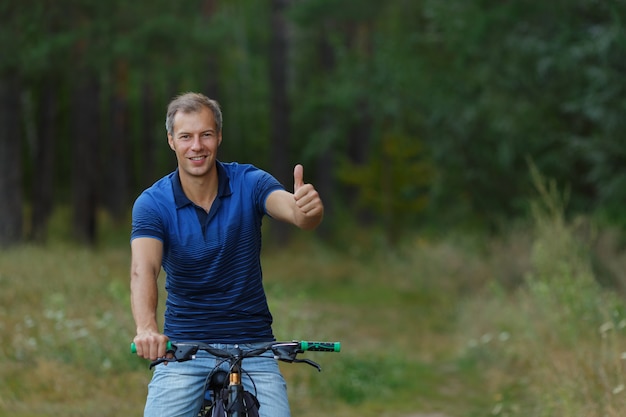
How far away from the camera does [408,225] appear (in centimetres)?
3009

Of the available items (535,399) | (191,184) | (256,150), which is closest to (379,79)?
(535,399)

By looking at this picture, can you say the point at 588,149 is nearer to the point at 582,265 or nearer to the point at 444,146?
the point at 582,265

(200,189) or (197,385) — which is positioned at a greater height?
(200,189)

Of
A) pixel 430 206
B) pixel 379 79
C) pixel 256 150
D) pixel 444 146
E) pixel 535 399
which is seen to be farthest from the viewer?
pixel 256 150

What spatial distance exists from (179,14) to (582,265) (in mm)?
12184

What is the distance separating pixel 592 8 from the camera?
1444 cm

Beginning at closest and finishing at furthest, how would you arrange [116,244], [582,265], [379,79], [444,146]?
[582,265] → [444,146] → [379,79] → [116,244]

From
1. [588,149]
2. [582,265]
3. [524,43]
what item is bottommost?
[582,265]

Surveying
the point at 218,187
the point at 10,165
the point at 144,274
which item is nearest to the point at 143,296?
the point at 144,274

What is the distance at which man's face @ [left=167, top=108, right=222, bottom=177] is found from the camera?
4863 mm

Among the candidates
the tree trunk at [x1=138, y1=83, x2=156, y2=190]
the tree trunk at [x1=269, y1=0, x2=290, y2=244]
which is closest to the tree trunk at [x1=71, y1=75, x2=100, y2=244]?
the tree trunk at [x1=269, y1=0, x2=290, y2=244]

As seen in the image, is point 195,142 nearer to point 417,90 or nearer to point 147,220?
point 147,220

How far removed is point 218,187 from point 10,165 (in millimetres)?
15426

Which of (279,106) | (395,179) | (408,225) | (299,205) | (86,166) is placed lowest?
(299,205)
